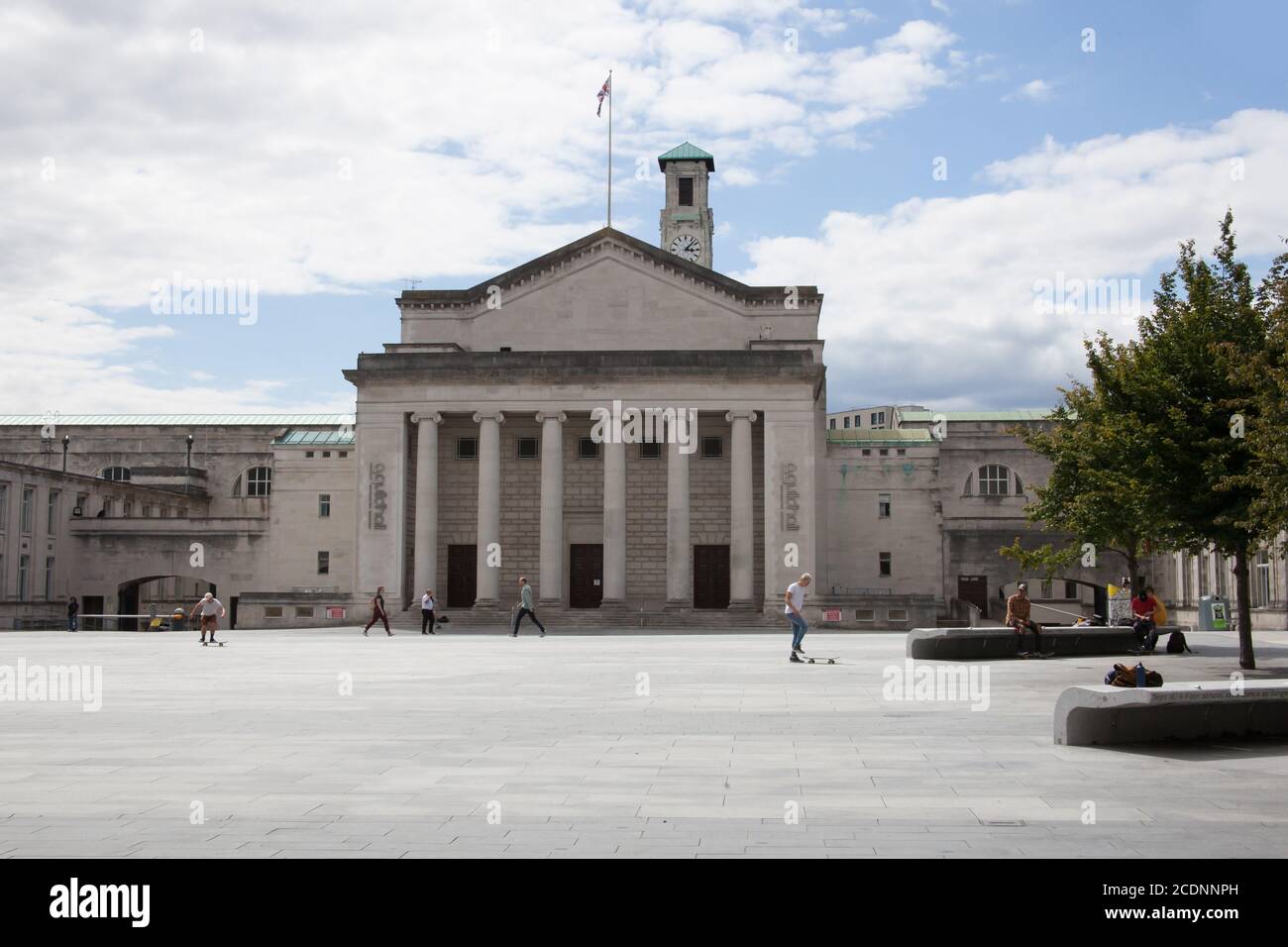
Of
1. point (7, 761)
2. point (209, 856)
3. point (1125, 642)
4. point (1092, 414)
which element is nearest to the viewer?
point (209, 856)

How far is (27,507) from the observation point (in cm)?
6103

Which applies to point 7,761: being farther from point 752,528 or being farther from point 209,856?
point 752,528

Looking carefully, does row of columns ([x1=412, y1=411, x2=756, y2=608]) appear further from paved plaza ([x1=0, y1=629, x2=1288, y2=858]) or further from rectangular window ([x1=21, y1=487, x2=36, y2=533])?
paved plaza ([x1=0, y1=629, x2=1288, y2=858])

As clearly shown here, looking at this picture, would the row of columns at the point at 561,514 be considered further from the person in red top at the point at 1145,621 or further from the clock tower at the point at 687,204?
the clock tower at the point at 687,204

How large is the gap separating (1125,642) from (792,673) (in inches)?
409

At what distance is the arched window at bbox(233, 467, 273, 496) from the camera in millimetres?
81688

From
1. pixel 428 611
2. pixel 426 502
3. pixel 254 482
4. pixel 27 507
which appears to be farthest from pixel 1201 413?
pixel 254 482

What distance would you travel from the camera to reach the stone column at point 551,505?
55.7 metres

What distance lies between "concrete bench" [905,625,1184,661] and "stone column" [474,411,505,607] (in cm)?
2931

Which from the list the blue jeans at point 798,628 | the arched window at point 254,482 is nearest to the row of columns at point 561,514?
the blue jeans at point 798,628

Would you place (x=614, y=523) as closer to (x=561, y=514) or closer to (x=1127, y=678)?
(x=561, y=514)

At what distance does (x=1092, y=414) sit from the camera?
2838 centimetres
